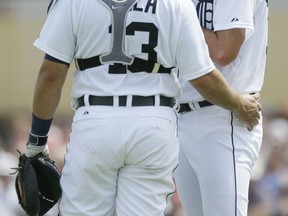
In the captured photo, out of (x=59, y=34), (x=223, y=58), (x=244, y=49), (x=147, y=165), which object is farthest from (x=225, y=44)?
(x=59, y=34)

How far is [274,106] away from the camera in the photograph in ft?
42.9

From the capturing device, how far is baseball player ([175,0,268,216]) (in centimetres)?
497

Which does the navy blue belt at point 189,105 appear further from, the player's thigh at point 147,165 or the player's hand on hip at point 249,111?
the player's thigh at point 147,165

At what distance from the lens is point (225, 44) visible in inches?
196

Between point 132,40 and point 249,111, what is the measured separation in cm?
87

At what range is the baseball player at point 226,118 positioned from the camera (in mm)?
4973

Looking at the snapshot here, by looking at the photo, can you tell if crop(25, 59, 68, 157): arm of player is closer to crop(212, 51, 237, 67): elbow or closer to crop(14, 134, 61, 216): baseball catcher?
crop(14, 134, 61, 216): baseball catcher

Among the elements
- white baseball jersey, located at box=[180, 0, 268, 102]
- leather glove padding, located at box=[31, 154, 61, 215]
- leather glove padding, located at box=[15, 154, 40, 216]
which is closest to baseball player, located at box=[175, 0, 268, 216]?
white baseball jersey, located at box=[180, 0, 268, 102]

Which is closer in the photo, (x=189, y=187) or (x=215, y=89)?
(x=215, y=89)

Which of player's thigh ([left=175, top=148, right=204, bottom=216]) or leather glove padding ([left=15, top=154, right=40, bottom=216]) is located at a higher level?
leather glove padding ([left=15, top=154, right=40, bottom=216])

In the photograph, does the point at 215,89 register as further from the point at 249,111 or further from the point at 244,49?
the point at 244,49

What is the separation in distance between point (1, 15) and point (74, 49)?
1046 centimetres

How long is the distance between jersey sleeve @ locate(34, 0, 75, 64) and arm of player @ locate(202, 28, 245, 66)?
2.83ft

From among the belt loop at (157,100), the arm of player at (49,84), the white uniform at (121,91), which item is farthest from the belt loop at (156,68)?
the arm of player at (49,84)
